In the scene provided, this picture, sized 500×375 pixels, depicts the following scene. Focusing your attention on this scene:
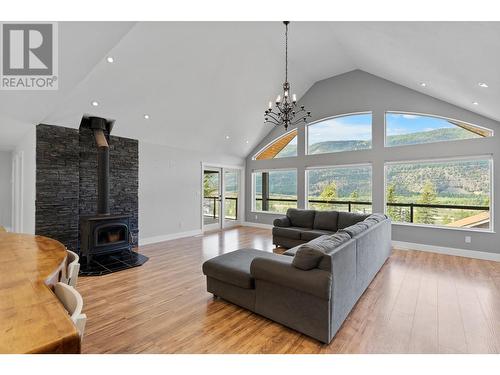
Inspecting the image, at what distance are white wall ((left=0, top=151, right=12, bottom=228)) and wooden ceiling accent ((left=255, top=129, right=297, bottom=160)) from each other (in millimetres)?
7206

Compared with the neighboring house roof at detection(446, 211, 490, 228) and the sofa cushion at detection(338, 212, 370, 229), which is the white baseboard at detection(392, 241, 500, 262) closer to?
the neighboring house roof at detection(446, 211, 490, 228)

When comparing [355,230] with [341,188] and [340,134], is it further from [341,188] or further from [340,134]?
[340,134]

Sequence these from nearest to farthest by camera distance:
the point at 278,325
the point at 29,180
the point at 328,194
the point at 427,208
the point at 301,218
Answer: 1. the point at 278,325
2. the point at 29,180
3. the point at 427,208
4. the point at 301,218
5. the point at 328,194

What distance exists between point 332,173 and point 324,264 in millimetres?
4956

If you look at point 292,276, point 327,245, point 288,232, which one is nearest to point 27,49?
point 292,276

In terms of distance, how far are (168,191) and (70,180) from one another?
83.0 inches

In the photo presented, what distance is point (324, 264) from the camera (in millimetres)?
2018

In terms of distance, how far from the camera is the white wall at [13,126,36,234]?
13.4ft

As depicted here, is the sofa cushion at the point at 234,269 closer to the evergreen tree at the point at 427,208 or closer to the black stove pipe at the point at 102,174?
the black stove pipe at the point at 102,174

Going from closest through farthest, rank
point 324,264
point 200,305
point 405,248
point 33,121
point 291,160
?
point 324,264 → point 200,305 → point 33,121 → point 405,248 → point 291,160

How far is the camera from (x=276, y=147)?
7738mm

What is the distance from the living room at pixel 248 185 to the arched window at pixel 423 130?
3 centimetres
